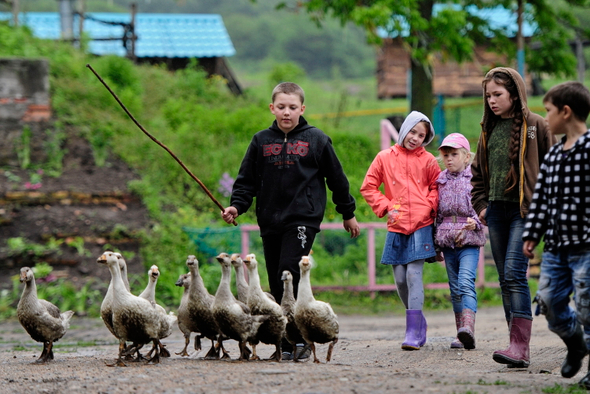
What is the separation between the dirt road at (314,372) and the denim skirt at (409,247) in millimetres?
808

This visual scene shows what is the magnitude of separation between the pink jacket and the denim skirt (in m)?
0.06

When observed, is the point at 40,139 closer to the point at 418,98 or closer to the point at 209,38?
the point at 418,98

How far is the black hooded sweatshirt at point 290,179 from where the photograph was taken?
5.98 metres

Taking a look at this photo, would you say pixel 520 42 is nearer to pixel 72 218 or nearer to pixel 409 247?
pixel 72 218

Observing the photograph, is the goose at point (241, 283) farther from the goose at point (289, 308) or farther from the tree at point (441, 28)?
the tree at point (441, 28)

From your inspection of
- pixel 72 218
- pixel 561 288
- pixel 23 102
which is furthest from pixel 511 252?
pixel 23 102

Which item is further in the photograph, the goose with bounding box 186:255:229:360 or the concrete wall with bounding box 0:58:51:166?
the concrete wall with bounding box 0:58:51:166

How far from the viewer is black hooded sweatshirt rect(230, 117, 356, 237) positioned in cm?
598

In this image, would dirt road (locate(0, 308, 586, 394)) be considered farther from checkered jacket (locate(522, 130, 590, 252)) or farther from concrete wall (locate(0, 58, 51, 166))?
concrete wall (locate(0, 58, 51, 166))

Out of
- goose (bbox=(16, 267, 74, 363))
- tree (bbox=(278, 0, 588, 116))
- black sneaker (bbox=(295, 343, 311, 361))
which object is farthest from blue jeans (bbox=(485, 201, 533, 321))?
tree (bbox=(278, 0, 588, 116))

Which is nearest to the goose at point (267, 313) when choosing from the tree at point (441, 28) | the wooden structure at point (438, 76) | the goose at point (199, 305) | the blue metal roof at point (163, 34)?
the goose at point (199, 305)

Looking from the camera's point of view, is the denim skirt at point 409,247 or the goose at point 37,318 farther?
the denim skirt at point 409,247

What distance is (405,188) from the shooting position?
6.68m

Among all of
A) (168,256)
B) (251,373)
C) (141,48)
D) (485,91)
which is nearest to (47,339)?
(251,373)
